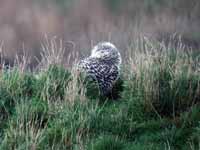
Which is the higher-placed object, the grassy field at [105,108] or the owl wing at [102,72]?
the owl wing at [102,72]

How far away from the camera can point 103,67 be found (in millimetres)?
6594

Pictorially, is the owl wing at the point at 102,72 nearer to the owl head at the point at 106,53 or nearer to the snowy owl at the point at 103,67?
the snowy owl at the point at 103,67

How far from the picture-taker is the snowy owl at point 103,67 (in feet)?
21.2

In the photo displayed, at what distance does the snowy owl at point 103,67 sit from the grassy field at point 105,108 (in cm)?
12

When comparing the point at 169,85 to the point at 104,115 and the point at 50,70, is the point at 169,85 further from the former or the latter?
the point at 50,70

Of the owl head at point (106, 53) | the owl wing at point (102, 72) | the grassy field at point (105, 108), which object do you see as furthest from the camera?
the owl head at point (106, 53)

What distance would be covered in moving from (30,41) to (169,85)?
25.0 feet

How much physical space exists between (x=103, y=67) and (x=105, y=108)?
831 millimetres

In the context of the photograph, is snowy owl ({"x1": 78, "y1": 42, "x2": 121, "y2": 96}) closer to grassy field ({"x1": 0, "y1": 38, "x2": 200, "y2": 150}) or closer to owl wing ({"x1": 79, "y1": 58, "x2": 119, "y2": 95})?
owl wing ({"x1": 79, "y1": 58, "x2": 119, "y2": 95})

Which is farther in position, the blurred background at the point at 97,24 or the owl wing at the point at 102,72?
the blurred background at the point at 97,24

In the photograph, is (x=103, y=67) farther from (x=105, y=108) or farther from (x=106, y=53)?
(x=105, y=108)

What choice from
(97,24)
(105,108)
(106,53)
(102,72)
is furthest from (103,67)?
(97,24)

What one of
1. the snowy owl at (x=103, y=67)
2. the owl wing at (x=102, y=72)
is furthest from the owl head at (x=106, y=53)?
the owl wing at (x=102, y=72)

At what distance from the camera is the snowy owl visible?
6457mm
